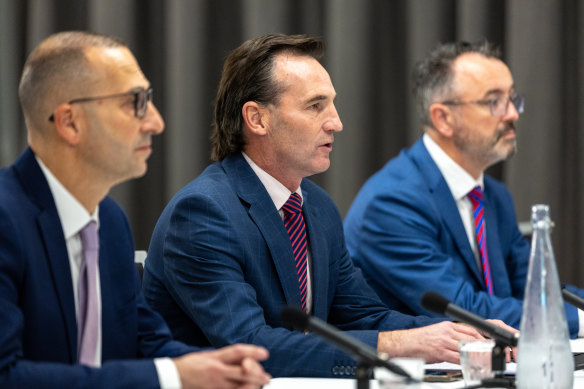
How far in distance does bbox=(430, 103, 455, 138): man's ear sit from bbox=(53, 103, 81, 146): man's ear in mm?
1910

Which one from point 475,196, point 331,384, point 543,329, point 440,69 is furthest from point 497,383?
point 440,69

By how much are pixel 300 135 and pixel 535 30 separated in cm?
175

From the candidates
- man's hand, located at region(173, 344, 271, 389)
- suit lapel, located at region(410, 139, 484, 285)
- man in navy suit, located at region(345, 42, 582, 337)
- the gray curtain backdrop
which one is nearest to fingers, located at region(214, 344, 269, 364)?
man's hand, located at region(173, 344, 271, 389)

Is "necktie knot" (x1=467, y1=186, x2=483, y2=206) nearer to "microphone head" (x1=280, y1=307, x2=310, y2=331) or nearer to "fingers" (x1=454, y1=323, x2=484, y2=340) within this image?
"fingers" (x1=454, y1=323, x2=484, y2=340)

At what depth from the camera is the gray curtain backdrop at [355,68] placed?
12.1ft

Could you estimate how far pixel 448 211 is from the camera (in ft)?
9.53

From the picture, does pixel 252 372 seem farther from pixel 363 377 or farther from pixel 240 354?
pixel 363 377

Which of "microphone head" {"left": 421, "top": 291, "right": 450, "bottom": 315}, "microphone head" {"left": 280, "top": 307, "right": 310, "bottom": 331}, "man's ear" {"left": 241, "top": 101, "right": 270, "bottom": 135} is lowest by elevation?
"microphone head" {"left": 421, "top": 291, "right": 450, "bottom": 315}

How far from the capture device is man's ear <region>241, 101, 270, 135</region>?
2.35m

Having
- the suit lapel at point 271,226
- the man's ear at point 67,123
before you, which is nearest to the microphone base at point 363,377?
the man's ear at point 67,123

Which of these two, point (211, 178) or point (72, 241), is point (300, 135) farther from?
point (72, 241)

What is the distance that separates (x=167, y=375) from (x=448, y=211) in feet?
5.50

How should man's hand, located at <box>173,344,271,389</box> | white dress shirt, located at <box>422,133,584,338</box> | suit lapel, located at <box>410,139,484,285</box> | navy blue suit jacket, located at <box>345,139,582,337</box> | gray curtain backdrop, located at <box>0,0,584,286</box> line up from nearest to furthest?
man's hand, located at <box>173,344,271,389</box> → navy blue suit jacket, located at <box>345,139,582,337</box> → suit lapel, located at <box>410,139,484,285</box> → white dress shirt, located at <box>422,133,584,338</box> → gray curtain backdrop, located at <box>0,0,584,286</box>

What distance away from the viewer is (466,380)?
1634 millimetres
